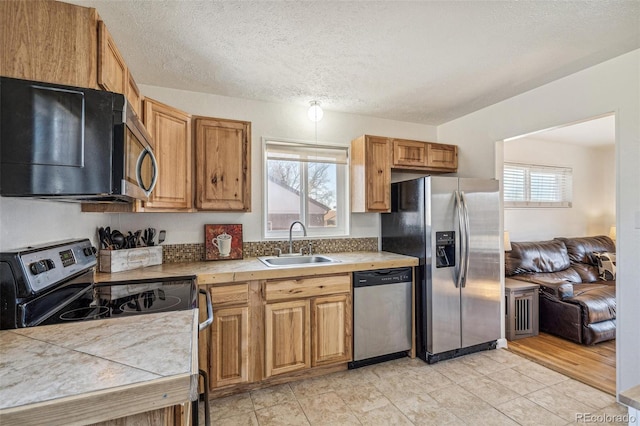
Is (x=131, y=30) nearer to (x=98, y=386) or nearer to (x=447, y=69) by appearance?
(x=98, y=386)

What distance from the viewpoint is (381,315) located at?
262 centimetres

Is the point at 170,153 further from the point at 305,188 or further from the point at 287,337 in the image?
the point at 287,337

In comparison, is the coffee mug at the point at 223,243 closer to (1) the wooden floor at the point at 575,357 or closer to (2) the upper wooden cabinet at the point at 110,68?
(2) the upper wooden cabinet at the point at 110,68

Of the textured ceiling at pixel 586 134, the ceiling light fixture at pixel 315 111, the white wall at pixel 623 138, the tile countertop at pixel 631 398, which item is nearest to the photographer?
the tile countertop at pixel 631 398

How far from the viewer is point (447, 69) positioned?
2318 mm

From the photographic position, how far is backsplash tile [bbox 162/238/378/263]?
261 cm

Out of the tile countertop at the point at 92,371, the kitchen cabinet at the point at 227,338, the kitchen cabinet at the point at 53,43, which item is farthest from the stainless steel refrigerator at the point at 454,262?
the kitchen cabinet at the point at 53,43

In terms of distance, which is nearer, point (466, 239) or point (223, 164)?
point (223, 164)

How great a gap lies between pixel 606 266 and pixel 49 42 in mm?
5715

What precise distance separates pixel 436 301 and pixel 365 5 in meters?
2.30

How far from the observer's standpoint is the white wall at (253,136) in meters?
2.06

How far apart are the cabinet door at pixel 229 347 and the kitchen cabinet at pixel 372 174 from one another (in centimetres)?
157

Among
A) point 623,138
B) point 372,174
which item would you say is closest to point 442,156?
point 372,174

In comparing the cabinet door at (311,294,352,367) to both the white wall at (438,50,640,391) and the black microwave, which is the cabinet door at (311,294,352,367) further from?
the white wall at (438,50,640,391)
